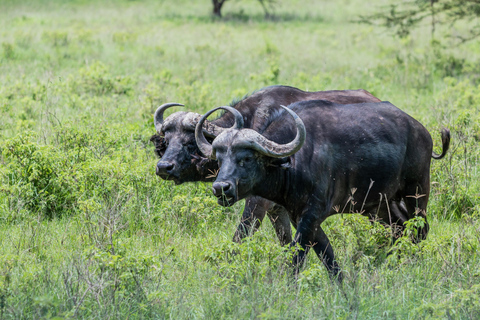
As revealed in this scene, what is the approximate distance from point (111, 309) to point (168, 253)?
3.40 ft

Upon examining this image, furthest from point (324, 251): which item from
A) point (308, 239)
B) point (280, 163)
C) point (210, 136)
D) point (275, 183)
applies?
point (210, 136)

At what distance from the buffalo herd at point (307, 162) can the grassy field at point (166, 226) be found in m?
0.32

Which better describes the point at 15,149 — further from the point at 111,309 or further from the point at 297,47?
the point at 297,47

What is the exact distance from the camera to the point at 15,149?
6938 millimetres

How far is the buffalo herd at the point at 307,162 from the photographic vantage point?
523cm

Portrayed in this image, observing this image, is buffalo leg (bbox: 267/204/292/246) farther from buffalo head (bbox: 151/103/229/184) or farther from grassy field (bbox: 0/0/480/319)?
buffalo head (bbox: 151/103/229/184)

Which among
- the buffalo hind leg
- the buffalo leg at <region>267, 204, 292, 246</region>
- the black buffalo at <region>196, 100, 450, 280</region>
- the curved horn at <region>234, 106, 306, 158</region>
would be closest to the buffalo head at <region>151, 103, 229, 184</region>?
the black buffalo at <region>196, 100, 450, 280</region>

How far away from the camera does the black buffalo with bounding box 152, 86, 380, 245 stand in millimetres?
6324

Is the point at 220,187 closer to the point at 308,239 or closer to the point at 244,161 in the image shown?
the point at 244,161

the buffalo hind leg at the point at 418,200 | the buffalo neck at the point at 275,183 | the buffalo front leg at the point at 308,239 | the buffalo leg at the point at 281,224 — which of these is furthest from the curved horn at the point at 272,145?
the buffalo hind leg at the point at 418,200

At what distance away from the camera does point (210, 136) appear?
6.39 m

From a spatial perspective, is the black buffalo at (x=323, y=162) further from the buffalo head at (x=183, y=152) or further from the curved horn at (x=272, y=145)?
the buffalo head at (x=183, y=152)

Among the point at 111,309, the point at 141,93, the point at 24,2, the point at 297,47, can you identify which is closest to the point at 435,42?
the point at 297,47

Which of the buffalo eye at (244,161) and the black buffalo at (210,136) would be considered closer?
the buffalo eye at (244,161)
